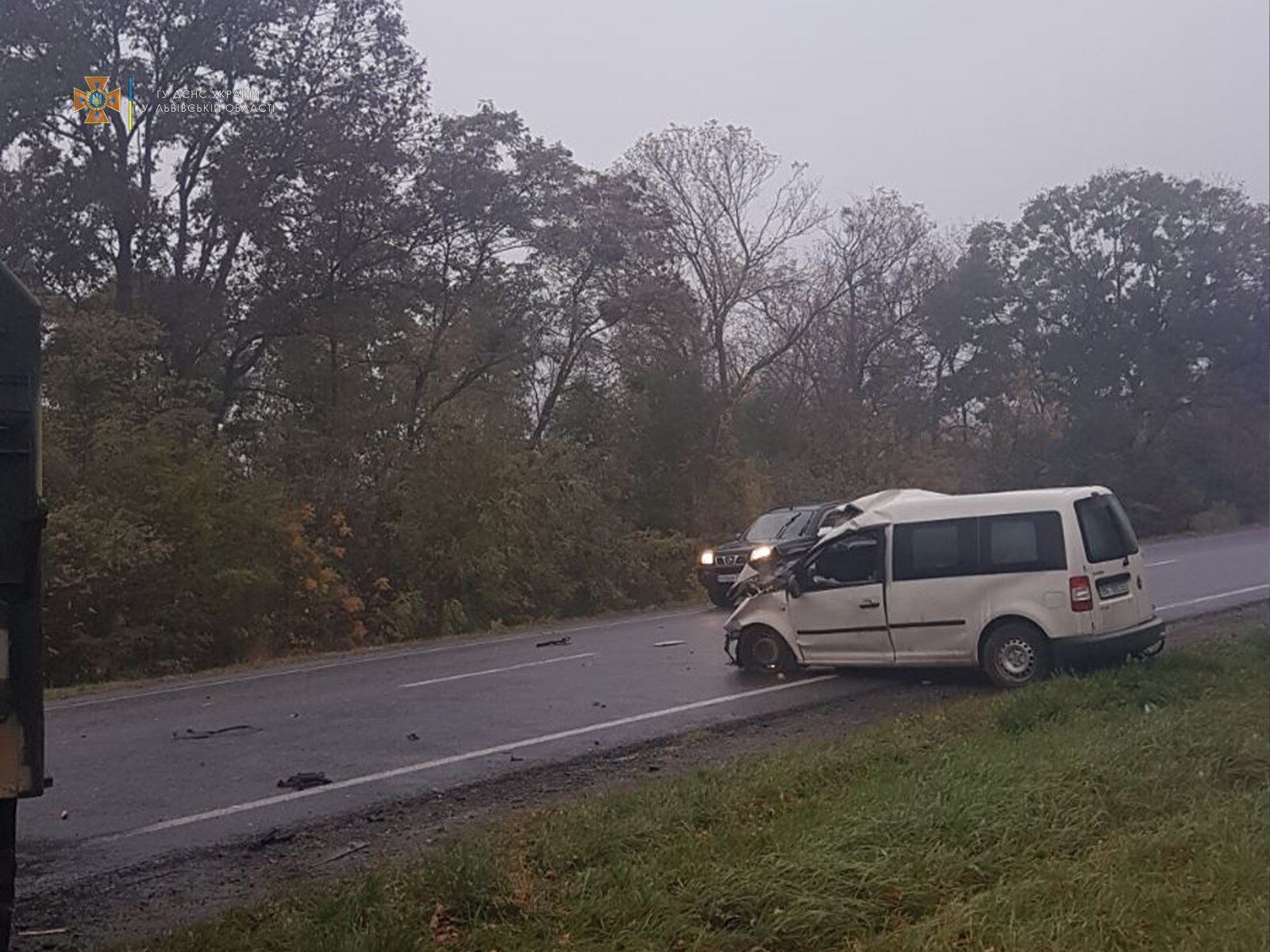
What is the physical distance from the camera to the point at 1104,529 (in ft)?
38.3

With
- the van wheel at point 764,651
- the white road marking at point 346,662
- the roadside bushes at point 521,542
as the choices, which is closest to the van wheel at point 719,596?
the roadside bushes at point 521,542

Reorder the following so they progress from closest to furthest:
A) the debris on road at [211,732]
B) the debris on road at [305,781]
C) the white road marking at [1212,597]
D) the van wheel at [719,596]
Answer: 1. the debris on road at [305,781]
2. the debris on road at [211,732]
3. the white road marking at [1212,597]
4. the van wheel at [719,596]

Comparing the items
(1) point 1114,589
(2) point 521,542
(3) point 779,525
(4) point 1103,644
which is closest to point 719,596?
(3) point 779,525

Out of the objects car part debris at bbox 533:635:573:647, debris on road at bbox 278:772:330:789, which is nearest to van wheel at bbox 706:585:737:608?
car part debris at bbox 533:635:573:647

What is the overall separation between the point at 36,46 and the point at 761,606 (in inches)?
311

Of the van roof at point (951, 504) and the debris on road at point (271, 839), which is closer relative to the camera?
the debris on road at point (271, 839)

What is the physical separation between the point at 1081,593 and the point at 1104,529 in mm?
626

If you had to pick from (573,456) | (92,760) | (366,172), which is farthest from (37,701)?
(573,456)

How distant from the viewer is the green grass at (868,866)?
17.4ft

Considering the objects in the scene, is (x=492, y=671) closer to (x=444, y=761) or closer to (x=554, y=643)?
(x=554, y=643)

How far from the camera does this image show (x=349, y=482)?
15992mm

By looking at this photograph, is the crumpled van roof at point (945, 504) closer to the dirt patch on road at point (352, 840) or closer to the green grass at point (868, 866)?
the dirt patch on road at point (352, 840)

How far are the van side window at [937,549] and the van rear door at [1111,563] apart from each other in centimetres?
92

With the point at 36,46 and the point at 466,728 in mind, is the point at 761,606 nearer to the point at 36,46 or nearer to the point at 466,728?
the point at 466,728
